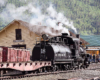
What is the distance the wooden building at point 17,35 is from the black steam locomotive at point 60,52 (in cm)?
962

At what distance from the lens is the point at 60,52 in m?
20.8

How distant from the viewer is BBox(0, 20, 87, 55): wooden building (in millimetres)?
31734

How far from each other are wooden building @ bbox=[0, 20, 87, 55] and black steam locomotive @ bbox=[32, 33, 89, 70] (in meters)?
9.62

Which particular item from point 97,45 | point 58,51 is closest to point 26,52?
point 58,51

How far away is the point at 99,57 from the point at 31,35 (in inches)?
610

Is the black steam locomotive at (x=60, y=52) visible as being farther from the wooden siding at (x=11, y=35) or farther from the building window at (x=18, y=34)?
the building window at (x=18, y=34)

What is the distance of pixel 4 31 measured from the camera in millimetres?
33062

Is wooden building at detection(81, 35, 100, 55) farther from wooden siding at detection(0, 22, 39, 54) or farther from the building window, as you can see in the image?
the building window

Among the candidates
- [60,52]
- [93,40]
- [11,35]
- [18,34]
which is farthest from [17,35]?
[93,40]

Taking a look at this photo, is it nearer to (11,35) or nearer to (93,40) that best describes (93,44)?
(93,40)

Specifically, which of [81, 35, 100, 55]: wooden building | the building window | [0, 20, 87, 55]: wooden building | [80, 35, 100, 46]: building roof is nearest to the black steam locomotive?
[0, 20, 87, 55]: wooden building

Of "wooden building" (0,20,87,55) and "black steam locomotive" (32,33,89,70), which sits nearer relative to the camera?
"black steam locomotive" (32,33,89,70)

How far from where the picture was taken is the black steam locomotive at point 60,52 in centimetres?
2036

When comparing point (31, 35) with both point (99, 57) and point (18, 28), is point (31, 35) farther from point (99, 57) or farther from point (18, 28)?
point (99, 57)
